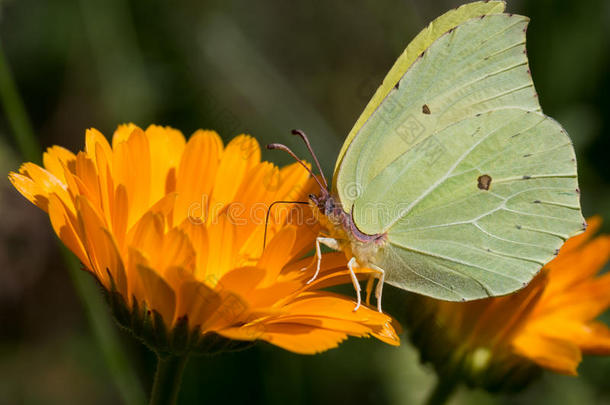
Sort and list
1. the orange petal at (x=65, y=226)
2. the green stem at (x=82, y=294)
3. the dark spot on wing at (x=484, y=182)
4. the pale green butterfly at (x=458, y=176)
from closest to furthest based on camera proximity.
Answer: the orange petal at (x=65, y=226), the pale green butterfly at (x=458, y=176), the dark spot on wing at (x=484, y=182), the green stem at (x=82, y=294)

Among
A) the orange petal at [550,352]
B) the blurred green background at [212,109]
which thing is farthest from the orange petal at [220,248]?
the blurred green background at [212,109]

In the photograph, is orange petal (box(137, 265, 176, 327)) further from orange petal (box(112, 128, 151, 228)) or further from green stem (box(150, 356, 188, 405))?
orange petal (box(112, 128, 151, 228))

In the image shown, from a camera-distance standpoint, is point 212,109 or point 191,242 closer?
point 191,242

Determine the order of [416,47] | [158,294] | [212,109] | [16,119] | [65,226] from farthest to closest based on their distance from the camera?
[212,109]
[16,119]
[416,47]
[65,226]
[158,294]

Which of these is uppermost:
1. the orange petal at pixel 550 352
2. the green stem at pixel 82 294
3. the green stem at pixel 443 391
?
the green stem at pixel 82 294

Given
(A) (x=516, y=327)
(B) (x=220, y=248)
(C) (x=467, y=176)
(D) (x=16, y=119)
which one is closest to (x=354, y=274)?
(B) (x=220, y=248)

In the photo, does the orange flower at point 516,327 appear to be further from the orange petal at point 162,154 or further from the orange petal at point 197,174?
the orange petal at point 162,154

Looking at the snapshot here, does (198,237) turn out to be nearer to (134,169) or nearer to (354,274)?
(134,169)

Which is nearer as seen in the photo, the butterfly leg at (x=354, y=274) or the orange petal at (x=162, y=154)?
the butterfly leg at (x=354, y=274)
